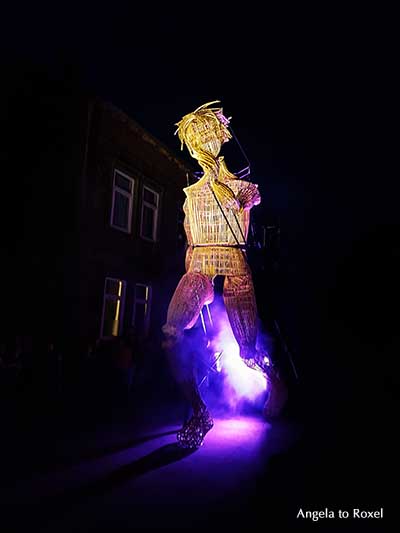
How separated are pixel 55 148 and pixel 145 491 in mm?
9295

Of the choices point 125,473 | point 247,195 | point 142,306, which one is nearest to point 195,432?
point 125,473

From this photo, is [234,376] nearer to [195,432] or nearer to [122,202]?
[195,432]

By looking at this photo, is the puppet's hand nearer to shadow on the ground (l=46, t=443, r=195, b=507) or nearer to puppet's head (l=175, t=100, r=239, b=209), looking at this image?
puppet's head (l=175, t=100, r=239, b=209)

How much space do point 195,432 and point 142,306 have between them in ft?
27.8

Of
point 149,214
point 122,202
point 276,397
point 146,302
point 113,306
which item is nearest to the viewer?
point 276,397

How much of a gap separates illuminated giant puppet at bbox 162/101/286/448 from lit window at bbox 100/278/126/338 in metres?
6.68

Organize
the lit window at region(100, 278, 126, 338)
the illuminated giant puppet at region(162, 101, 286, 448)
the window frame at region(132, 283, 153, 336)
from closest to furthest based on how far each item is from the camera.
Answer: the illuminated giant puppet at region(162, 101, 286, 448) → the lit window at region(100, 278, 126, 338) → the window frame at region(132, 283, 153, 336)

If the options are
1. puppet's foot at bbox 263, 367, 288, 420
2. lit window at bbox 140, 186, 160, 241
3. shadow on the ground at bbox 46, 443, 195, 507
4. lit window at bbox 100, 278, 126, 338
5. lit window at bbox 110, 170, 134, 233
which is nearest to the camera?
shadow on the ground at bbox 46, 443, 195, 507

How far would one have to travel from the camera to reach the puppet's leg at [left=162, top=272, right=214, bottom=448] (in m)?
3.92

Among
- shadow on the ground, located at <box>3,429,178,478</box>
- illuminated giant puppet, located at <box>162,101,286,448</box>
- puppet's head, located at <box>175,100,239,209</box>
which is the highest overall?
puppet's head, located at <box>175,100,239,209</box>

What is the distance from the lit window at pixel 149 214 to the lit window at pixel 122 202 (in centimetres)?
62

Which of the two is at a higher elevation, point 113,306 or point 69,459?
point 113,306

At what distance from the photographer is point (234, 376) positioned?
224 inches

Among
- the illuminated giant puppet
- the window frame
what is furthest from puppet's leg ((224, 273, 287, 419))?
the window frame
